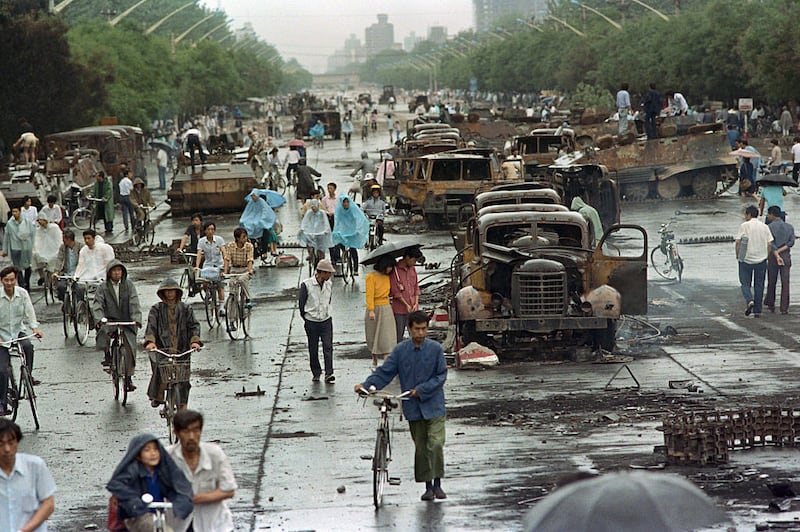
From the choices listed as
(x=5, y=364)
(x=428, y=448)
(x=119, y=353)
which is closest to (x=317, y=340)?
(x=119, y=353)

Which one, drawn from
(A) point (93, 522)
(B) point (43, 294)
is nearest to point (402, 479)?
(A) point (93, 522)

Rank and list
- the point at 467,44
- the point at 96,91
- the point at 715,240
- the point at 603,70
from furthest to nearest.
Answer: the point at 467,44, the point at 603,70, the point at 96,91, the point at 715,240

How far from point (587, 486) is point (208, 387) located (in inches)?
476

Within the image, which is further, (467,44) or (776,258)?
(467,44)

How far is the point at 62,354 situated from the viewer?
2094cm

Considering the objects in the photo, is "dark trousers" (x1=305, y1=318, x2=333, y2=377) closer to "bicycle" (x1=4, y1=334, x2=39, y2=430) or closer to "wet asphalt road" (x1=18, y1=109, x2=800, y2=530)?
"wet asphalt road" (x1=18, y1=109, x2=800, y2=530)

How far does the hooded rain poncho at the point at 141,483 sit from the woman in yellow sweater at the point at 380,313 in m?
8.37

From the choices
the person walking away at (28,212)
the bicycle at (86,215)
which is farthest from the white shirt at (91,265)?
the bicycle at (86,215)

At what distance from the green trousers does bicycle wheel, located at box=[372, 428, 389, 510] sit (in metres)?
0.24

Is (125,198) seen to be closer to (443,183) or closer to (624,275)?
(443,183)

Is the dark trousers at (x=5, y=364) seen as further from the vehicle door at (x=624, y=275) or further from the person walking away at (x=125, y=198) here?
the person walking away at (x=125, y=198)

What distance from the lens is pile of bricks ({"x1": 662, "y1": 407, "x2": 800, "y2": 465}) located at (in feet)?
43.0

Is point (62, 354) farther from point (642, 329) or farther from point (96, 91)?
point (96, 91)

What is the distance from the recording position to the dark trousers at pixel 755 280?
2152cm
